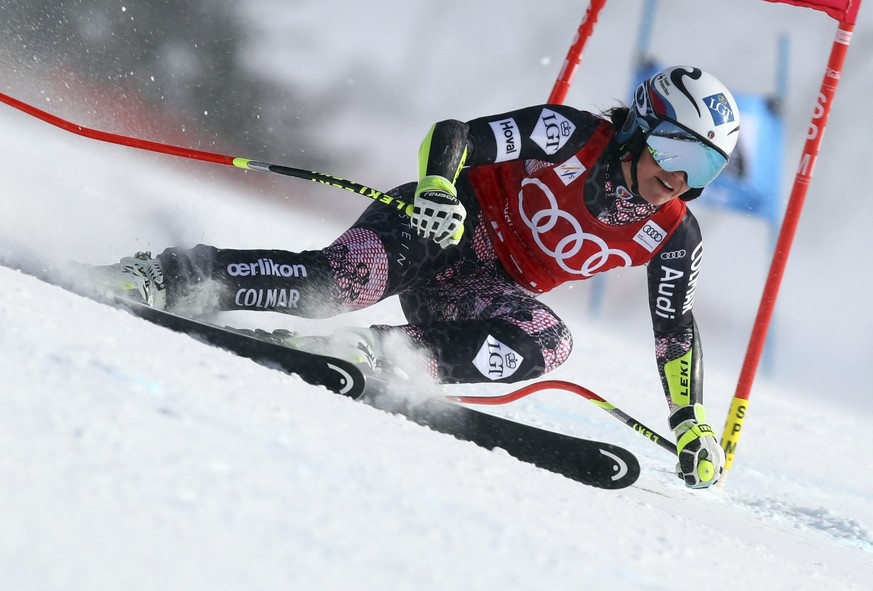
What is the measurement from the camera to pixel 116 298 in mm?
Answer: 2328

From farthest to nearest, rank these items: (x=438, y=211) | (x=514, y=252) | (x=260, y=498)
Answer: (x=514, y=252), (x=438, y=211), (x=260, y=498)

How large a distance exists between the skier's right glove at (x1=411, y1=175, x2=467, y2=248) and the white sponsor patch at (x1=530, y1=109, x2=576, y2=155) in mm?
411

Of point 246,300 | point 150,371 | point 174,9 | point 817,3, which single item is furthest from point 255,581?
point 174,9

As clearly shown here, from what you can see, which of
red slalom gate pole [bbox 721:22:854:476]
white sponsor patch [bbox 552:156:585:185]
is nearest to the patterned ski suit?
white sponsor patch [bbox 552:156:585:185]

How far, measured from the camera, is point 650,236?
317cm

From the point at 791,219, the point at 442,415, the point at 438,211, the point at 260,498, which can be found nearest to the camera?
the point at 260,498

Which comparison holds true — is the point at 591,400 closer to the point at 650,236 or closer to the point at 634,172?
the point at 650,236

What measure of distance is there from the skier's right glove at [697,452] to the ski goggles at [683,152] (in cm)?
82

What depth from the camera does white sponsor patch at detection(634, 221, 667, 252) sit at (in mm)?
3158

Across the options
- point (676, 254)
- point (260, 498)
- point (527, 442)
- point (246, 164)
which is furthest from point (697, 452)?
point (260, 498)

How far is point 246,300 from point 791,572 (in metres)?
1.62

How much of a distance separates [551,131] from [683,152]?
417 mm

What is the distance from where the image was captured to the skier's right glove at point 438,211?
8.82 ft

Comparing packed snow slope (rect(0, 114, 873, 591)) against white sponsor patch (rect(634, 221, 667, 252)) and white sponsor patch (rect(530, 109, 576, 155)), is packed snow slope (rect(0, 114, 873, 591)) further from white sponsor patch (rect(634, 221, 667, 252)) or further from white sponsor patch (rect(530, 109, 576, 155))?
white sponsor patch (rect(530, 109, 576, 155))
